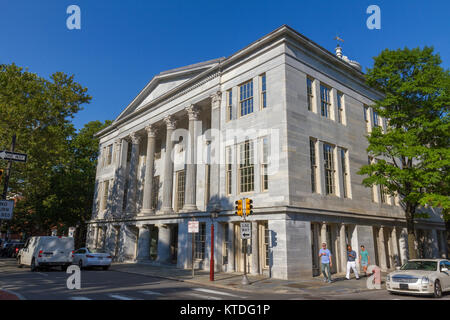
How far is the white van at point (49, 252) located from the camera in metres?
20.3

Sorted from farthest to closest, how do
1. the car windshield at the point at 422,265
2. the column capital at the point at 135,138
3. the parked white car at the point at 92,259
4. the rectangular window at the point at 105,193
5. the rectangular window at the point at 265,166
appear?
the rectangular window at the point at 105,193 → the column capital at the point at 135,138 → the parked white car at the point at 92,259 → the rectangular window at the point at 265,166 → the car windshield at the point at 422,265

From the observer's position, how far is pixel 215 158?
23391 millimetres

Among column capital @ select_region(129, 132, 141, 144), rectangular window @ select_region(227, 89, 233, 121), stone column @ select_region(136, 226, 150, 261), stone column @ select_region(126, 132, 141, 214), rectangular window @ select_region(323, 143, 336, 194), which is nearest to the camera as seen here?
rectangular window @ select_region(323, 143, 336, 194)

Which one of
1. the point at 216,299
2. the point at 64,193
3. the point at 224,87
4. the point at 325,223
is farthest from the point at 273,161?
the point at 64,193

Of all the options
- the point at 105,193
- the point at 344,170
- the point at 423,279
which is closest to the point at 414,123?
the point at 344,170

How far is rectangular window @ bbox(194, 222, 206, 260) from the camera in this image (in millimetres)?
23844

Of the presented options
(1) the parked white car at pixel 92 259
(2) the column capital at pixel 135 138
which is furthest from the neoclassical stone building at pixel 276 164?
(1) the parked white car at pixel 92 259

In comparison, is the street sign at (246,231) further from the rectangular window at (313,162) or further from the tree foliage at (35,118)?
the tree foliage at (35,118)

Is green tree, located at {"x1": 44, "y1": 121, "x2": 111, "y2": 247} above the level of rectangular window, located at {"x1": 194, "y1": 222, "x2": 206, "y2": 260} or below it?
above

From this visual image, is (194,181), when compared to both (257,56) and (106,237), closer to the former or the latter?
(257,56)

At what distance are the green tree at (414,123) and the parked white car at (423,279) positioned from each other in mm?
5474

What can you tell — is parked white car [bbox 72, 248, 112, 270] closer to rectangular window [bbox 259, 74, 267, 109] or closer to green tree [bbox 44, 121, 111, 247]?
rectangular window [bbox 259, 74, 267, 109]

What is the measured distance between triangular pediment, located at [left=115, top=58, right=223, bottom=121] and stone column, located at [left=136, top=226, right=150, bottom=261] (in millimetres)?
12674

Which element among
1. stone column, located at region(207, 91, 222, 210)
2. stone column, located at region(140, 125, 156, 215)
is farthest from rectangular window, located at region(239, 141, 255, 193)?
stone column, located at region(140, 125, 156, 215)
